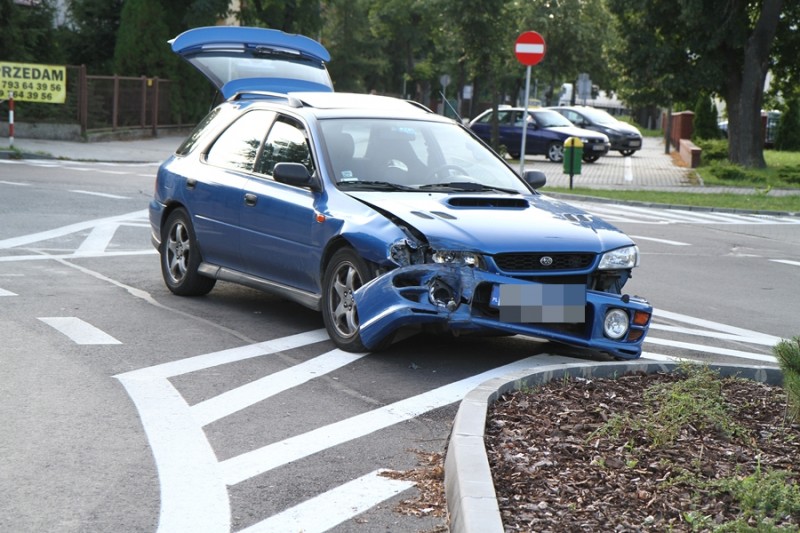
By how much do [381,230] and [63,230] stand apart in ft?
24.9

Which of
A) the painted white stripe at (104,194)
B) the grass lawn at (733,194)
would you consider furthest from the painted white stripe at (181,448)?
the grass lawn at (733,194)

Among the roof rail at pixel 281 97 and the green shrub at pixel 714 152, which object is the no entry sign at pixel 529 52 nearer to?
the green shrub at pixel 714 152

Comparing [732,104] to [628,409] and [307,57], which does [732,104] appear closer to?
[307,57]

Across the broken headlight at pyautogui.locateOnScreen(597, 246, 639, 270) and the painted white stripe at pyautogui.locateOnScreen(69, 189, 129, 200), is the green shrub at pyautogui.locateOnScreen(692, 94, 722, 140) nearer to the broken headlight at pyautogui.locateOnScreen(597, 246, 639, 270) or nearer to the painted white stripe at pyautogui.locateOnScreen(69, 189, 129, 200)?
the painted white stripe at pyautogui.locateOnScreen(69, 189, 129, 200)

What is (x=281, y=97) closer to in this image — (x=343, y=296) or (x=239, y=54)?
(x=343, y=296)

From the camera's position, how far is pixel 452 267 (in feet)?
25.3

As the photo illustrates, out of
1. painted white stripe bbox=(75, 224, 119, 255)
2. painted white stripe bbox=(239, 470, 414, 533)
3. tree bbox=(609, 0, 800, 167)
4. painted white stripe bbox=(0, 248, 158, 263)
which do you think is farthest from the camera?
tree bbox=(609, 0, 800, 167)

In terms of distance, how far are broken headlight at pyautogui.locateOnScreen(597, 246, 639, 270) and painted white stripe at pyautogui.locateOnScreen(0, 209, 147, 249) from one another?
23.5 ft

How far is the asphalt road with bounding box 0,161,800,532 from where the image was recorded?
509cm

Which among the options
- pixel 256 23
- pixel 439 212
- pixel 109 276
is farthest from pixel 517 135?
pixel 439 212

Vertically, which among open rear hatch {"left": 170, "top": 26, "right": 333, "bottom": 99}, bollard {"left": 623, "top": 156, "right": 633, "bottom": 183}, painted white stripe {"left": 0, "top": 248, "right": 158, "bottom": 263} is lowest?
painted white stripe {"left": 0, "top": 248, "right": 158, "bottom": 263}

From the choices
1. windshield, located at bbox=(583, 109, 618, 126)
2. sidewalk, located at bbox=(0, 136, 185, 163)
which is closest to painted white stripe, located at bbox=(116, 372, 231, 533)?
sidewalk, located at bbox=(0, 136, 185, 163)

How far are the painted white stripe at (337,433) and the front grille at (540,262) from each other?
68cm

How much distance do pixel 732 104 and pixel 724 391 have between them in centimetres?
3108
